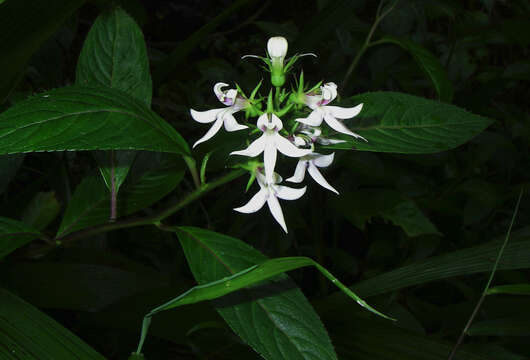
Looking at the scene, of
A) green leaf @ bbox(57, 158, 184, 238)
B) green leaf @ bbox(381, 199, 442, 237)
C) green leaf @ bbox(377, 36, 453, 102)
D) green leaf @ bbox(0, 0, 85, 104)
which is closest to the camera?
green leaf @ bbox(0, 0, 85, 104)

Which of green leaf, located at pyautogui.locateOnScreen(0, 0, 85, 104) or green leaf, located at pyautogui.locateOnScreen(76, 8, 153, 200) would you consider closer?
green leaf, located at pyautogui.locateOnScreen(0, 0, 85, 104)

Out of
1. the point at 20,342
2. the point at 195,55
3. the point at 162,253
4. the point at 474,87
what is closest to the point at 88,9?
the point at 195,55

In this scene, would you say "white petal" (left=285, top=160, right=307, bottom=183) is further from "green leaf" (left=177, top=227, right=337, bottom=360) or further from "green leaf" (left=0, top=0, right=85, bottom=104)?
"green leaf" (left=0, top=0, right=85, bottom=104)

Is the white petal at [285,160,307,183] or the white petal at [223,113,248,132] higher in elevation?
the white petal at [223,113,248,132]

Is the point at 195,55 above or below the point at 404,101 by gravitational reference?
above

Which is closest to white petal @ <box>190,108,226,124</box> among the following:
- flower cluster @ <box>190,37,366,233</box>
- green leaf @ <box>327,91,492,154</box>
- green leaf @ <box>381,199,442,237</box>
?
flower cluster @ <box>190,37,366,233</box>

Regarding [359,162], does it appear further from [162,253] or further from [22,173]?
[22,173]
